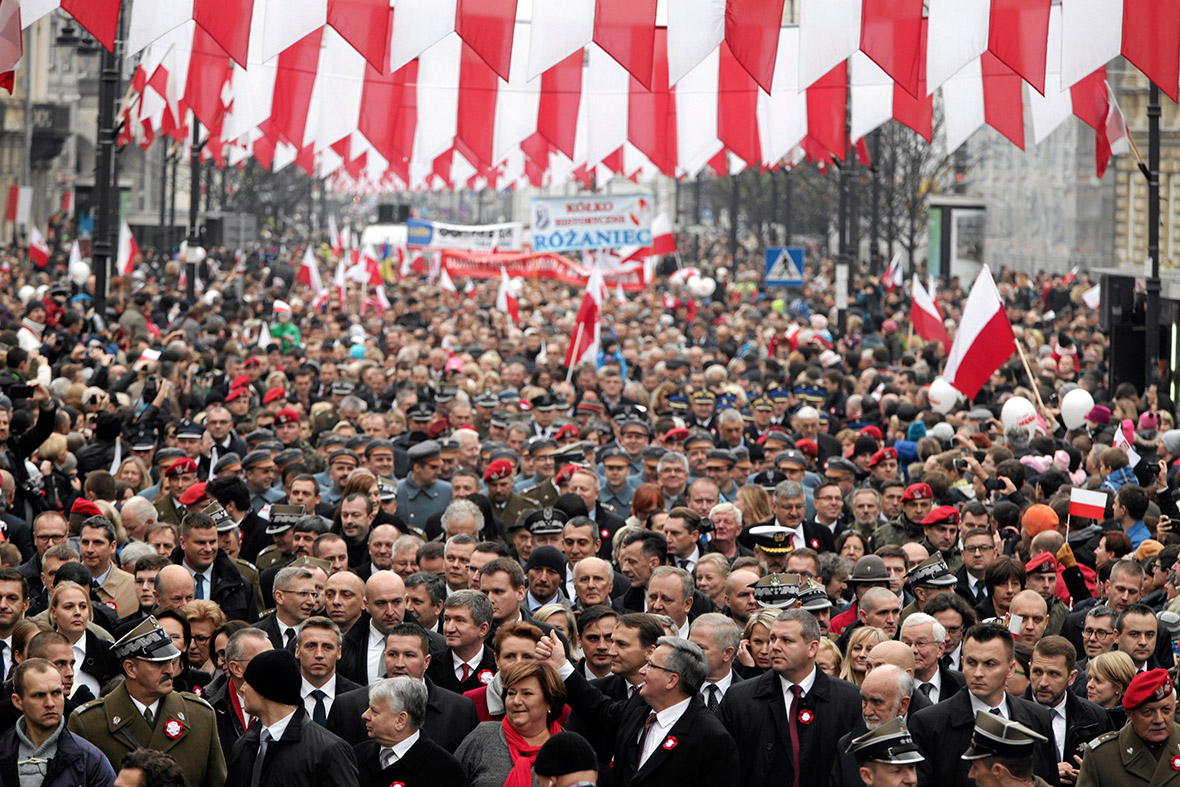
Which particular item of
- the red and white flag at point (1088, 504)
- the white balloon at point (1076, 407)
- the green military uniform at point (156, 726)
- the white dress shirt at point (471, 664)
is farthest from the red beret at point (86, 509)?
the white balloon at point (1076, 407)

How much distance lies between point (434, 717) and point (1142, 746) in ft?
9.69

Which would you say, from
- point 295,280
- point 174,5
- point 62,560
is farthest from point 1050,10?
point 295,280

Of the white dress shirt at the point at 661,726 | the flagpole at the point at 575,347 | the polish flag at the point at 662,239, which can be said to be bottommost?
Answer: the white dress shirt at the point at 661,726

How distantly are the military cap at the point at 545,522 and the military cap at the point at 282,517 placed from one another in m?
1.61

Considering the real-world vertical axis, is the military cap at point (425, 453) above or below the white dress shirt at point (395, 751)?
above

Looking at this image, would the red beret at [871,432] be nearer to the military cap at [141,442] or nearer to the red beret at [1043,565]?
the red beret at [1043,565]

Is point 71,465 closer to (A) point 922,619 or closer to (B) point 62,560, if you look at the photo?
(B) point 62,560

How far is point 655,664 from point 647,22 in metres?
4.43

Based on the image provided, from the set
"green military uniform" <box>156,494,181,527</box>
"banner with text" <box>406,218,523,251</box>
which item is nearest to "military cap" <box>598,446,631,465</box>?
"green military uniform" <box>156,494,181,527</box>

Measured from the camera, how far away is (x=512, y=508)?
43.1 ft

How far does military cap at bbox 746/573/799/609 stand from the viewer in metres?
8.67

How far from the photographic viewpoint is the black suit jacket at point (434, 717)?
24.1 feet

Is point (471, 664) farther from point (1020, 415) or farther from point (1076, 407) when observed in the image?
point (1076, 407)

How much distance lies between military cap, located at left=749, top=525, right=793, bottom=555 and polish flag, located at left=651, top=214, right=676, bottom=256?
1951cm
